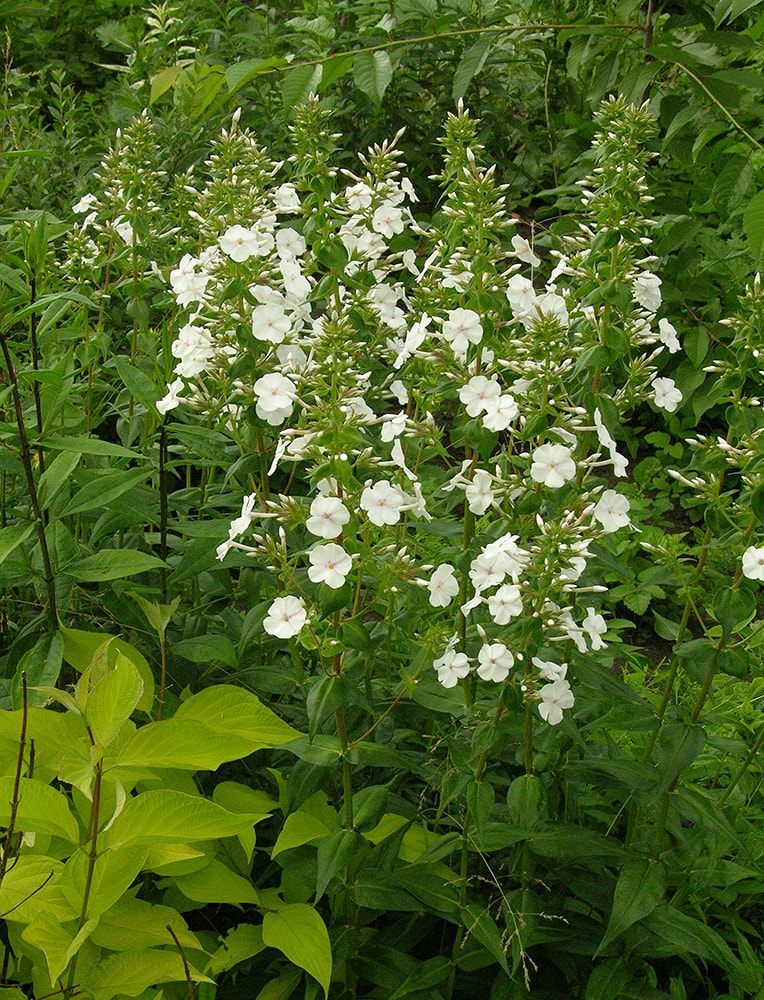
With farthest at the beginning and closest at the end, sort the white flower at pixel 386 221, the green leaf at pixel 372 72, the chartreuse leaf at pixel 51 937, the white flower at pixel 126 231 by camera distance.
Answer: the green leaf at pixel 372 72 < the white flower at pixel 126 231 < the white flower at pixel 386 221 < the chartreuse leaf at pixel 51 937

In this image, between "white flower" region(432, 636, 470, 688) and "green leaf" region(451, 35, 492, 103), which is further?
"green leaf" region(451, 35, 492, 103)

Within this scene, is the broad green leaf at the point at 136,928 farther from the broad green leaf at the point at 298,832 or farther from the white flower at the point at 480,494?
the white flower at the point at 480,494

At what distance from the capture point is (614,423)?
2090mm

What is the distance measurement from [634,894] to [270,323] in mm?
1341

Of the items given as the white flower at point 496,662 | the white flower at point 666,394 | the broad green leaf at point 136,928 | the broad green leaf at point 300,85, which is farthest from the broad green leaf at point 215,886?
the broad green leaf at point 300,85

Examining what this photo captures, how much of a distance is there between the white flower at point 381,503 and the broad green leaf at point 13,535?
0.70 metres

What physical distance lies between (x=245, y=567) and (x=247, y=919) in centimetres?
83

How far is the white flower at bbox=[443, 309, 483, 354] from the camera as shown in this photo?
1.93 meters

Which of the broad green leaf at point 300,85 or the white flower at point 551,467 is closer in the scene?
the white flower at point 551,467

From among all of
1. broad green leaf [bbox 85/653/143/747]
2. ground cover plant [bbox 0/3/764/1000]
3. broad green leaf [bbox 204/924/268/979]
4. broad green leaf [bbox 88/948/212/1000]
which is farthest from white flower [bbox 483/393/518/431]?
broad green leaf [bbox 204/924/268/979]

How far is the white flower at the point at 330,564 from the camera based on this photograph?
1.78 metres

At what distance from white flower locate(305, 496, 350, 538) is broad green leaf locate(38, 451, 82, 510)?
0.63m

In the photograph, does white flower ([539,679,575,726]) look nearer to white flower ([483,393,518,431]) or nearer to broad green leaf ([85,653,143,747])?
white flower ([483,393,518,431])

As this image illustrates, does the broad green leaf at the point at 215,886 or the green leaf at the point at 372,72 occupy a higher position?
the green leaf at the point at 372,72
